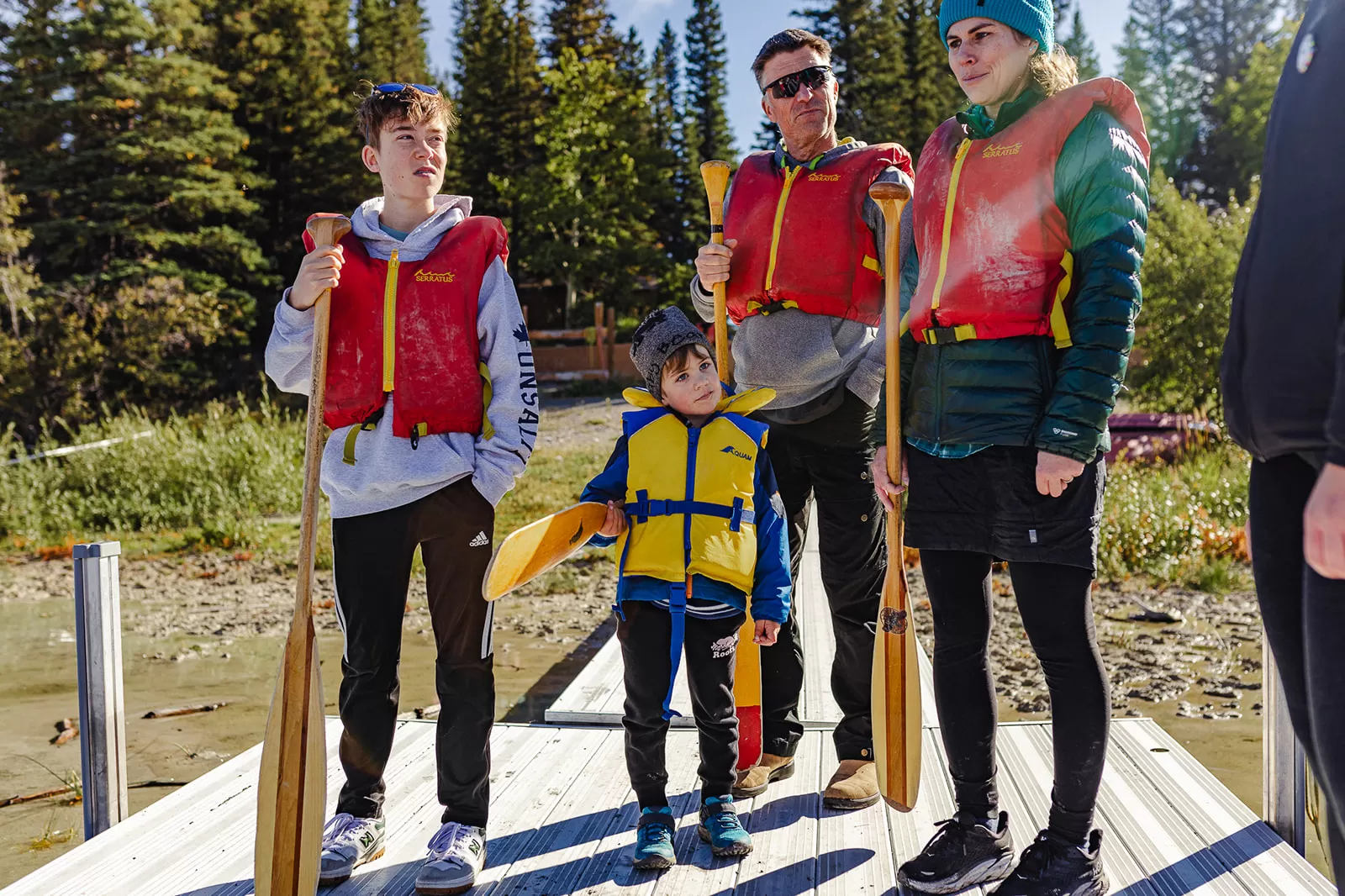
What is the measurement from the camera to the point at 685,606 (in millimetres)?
2693

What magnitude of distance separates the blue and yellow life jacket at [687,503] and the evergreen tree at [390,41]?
32067 mm

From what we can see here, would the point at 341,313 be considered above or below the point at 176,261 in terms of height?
below

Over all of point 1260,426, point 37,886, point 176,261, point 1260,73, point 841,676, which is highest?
point 1260,73

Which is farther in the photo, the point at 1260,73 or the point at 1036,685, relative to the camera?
the point at 1260,73

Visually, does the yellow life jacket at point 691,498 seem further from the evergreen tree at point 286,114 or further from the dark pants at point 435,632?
the evergreen tree at point 286,114

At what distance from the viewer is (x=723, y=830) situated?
2.65 m

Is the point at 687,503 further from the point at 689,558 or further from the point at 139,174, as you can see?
the point at 139,174

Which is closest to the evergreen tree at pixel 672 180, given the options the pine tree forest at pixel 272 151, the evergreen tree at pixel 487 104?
the pine tree forest at pixel 272 151

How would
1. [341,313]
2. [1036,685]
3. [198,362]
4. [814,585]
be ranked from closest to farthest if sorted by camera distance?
1. [341,313]
2. [1036,685]
3. [814,585]
4. [198,362]

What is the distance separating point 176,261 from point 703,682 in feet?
94.8

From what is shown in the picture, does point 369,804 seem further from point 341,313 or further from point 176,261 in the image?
point 176,261

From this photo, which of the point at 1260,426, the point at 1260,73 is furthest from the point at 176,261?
the point at 1260,73

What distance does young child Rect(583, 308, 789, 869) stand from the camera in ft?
8.76

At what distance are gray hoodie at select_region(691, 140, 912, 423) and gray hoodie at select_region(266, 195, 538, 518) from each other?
729 mm
